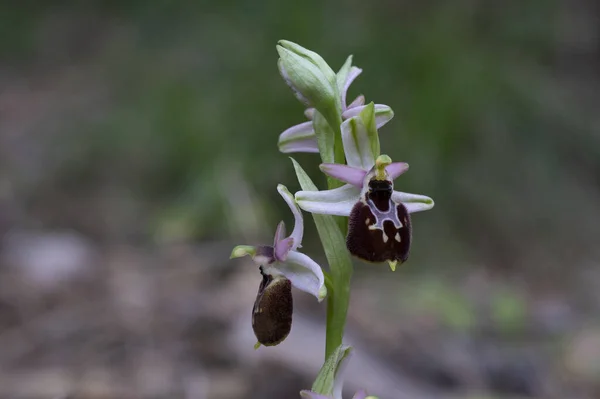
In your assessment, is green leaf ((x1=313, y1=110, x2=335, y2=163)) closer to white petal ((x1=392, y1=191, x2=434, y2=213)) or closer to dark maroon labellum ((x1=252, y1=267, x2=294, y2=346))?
white petal ((x1=392, y1=191, x2=434, y2=213))

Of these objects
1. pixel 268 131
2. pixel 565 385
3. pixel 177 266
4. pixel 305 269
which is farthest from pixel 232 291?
pixel 305 269

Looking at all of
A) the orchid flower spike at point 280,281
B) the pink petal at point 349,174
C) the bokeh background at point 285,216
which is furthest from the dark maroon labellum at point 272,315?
the bokeh background at point 285,216

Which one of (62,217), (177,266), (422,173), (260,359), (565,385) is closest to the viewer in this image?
(260,359)

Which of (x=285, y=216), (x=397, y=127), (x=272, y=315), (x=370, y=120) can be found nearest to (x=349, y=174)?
(x=370, y=120)

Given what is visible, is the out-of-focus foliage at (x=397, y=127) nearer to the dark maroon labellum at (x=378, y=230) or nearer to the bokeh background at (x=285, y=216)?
the bokeh background at (x=285, y=216)

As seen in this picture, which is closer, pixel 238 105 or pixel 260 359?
pixel 260 359

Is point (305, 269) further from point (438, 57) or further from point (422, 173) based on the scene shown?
point (438, 57)

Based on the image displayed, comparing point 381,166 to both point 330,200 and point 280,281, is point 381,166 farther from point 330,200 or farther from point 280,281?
point 280,281
